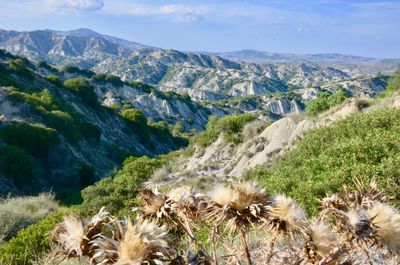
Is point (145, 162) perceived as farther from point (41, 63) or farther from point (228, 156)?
point (41, 63)

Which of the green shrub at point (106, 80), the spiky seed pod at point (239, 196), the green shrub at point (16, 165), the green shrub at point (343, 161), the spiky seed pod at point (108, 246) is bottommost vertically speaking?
the green shrub at point (106, 80)

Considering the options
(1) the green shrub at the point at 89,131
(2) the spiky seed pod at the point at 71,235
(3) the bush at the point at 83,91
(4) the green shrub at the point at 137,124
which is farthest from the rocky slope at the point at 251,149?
(3) the bush at the point at 83,91

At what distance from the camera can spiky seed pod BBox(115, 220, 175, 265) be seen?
7.00 ft

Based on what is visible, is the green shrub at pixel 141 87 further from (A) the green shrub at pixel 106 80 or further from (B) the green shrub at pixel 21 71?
(B) the green shrub at pixel 21 71

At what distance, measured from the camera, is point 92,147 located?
43469 mm

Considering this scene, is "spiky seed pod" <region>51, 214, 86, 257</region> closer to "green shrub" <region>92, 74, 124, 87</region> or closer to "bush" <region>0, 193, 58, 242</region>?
"bush" <region>0, 193, 58, 242</region>

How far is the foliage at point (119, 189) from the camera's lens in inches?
734

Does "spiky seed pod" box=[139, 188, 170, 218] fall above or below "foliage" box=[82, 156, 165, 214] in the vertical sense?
above

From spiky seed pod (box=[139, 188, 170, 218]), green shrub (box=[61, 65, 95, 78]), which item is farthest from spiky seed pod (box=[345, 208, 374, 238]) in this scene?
green shrub (box=[61, 65, 95, 78])

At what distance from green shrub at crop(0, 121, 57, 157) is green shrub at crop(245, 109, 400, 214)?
21.8 meters

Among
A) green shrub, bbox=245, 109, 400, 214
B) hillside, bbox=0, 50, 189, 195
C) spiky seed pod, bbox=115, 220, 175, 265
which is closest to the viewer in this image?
spiky seed pod, bbox=115, 220, 175, 265

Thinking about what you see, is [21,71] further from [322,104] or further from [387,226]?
[387,226]

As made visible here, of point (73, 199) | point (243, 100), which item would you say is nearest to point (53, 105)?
point (73, 199)

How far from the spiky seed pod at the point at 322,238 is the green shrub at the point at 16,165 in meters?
29.4
